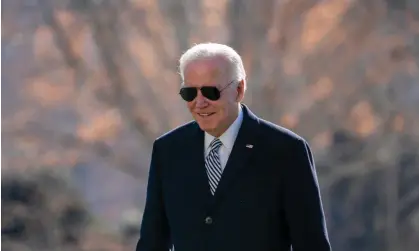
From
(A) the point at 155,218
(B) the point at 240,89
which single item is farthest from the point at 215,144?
(A) the point at 155,218

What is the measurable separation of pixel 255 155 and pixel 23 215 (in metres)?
3.99

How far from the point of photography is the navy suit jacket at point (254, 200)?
219 cm

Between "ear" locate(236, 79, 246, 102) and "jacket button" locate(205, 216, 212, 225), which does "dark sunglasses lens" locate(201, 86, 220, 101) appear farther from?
"jacket button" locate(205, 216, 212, 225)

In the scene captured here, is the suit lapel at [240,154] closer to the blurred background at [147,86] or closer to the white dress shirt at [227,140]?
the white dress shirt at [227,140]

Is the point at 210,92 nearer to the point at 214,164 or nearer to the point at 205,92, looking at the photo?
the point at 205,92

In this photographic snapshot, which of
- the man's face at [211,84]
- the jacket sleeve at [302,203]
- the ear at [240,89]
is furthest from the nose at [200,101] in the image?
the jacket sleeve at [302,203]

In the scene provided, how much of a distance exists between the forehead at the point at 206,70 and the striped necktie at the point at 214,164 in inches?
7.4

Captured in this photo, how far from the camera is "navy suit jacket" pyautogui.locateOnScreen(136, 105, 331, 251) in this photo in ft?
7.19

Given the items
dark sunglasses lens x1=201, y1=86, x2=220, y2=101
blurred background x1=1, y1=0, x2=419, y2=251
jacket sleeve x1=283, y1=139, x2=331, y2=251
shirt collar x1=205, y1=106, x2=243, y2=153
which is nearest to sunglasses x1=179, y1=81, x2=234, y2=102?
dark sunglasses lens x1=201, y1=86, x2=220, y2=101

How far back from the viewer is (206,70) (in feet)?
7.11

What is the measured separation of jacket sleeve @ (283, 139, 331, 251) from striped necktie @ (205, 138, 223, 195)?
176 mm

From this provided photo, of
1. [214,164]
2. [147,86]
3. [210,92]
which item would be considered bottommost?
[214,164]

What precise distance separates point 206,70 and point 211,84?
0.04 metres

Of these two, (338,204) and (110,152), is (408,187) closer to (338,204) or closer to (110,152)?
(338,204)
